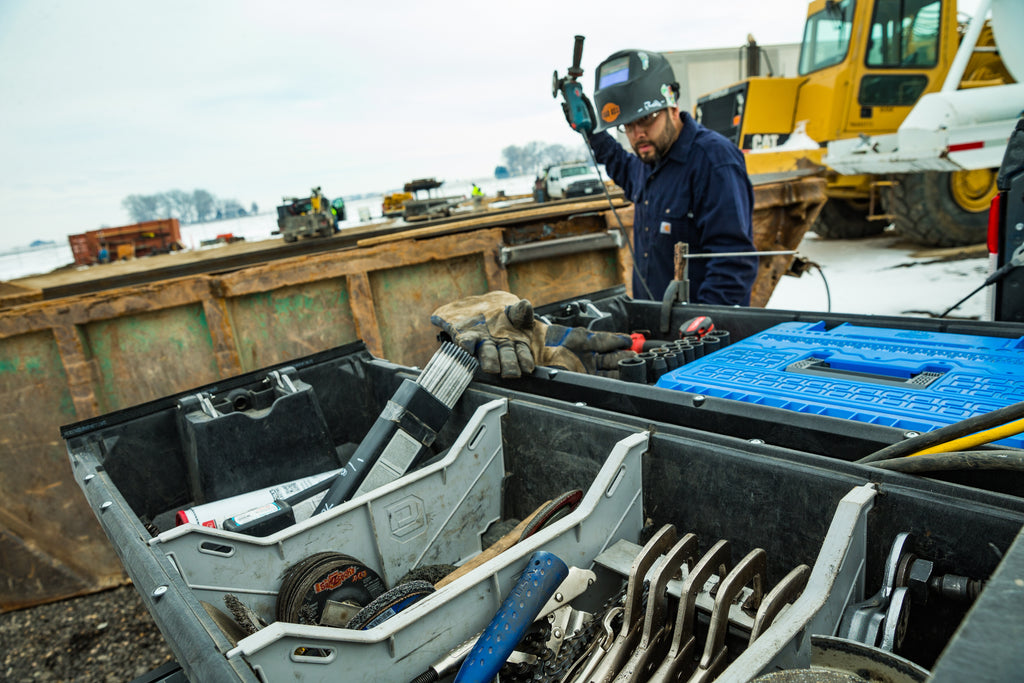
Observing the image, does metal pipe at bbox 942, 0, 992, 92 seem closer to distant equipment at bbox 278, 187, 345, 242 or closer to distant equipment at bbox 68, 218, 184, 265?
distant equipment at bbox 278, 187, 345, 242

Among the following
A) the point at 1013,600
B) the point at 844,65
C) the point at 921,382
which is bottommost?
the point at 921,382

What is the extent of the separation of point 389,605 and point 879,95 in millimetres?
9579

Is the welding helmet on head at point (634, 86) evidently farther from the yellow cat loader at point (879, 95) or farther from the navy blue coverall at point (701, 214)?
the yellow cat loader at point (879, 95)

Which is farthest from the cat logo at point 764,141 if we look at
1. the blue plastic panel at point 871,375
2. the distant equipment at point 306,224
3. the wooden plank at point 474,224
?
the blue plastic panel at point 871,375

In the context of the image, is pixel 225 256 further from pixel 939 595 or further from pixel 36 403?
pixel 939 595

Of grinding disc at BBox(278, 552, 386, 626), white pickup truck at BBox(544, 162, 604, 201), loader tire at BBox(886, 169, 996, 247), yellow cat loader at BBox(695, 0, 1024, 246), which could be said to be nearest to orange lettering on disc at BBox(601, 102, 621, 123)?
grinding disc at BBox(278, 552, 386, 626)

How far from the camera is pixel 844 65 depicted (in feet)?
26.2

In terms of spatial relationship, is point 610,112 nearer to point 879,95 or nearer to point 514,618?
→ point 514,618

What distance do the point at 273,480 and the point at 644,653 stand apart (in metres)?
1.32

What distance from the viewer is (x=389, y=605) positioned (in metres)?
1.10

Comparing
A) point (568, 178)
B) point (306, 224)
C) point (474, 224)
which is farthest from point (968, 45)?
point (568, 178)

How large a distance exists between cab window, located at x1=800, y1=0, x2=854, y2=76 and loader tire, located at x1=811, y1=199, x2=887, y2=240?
2821 millimetres

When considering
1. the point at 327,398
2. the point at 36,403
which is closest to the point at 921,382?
the point at 327,398

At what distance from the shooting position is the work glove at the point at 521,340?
1696 mm
